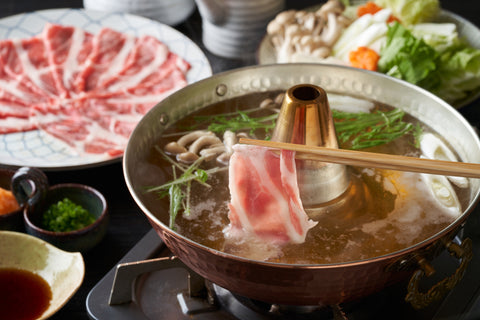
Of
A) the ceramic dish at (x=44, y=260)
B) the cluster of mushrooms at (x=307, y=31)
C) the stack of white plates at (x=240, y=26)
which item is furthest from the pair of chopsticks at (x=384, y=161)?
the stack of white plates at (x=240, y=26)

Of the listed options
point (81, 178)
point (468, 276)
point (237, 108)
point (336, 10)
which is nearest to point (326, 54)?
point (336, 10)

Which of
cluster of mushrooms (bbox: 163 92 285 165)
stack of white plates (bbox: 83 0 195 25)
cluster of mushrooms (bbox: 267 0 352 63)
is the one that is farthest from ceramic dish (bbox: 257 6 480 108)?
cluster of mushrooms (bbox: 163 92 285 165)

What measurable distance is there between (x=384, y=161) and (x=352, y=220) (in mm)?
205

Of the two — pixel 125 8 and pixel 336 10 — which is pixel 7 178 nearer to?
pixel 125 8

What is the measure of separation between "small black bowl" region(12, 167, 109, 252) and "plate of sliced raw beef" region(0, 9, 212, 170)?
15 centimetres

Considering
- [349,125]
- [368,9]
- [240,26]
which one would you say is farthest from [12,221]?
[368,9]

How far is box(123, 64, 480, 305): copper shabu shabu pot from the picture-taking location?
→ 3.43 feet

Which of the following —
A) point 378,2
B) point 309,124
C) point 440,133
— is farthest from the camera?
point 378,2

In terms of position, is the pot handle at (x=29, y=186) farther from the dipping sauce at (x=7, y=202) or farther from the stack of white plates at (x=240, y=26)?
the stack of white plates at (x=240, y=26)

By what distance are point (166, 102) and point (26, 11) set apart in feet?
6.81

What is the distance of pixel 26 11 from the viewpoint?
3.15 metres

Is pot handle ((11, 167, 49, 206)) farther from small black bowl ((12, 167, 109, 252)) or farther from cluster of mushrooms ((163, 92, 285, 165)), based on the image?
cluster of mushrooms ((163, 92, 285, 165))

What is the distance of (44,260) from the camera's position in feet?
5.16

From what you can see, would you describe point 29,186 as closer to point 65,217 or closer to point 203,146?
point 65,217
